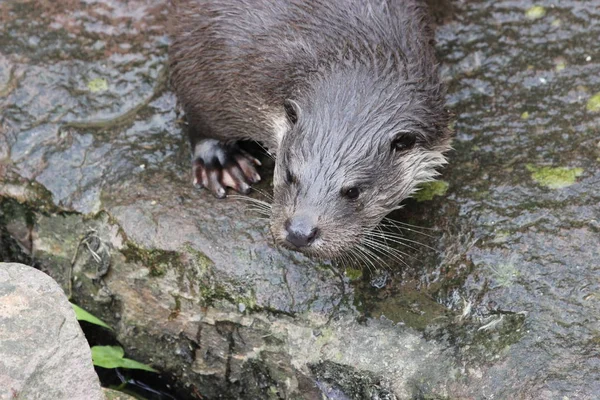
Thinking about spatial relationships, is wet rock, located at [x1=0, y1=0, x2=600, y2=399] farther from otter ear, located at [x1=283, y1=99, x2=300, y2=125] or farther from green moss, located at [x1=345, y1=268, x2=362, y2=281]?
otter ear, located at [x1=283, y1=99, x2=300, y2=125]

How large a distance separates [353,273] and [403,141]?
21.4 inches

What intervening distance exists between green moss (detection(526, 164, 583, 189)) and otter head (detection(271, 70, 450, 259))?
52 centimetres

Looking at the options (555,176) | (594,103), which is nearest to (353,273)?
(555,176)

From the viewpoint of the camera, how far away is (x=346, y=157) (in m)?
2.79

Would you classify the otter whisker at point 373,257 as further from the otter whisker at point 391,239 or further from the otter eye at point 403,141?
the otter eye at point 403,141

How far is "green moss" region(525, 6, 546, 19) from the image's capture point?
12.7 feet

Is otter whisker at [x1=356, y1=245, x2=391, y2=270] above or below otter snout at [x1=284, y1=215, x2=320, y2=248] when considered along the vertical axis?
below

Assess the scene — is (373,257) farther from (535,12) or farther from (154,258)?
(535,12)

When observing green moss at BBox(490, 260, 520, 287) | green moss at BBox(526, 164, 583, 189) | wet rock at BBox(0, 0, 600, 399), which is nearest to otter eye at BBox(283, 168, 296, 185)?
wet rock at BBox(0, 0, 600, 399)

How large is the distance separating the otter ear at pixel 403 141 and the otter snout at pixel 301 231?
1.42 ft

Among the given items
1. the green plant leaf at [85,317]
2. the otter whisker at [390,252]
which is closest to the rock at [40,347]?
the green plant leaf at [85,317]

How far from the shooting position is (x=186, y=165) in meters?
3.50

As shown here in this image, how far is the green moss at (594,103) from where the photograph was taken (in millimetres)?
3461

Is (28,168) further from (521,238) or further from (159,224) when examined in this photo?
(521,238)
